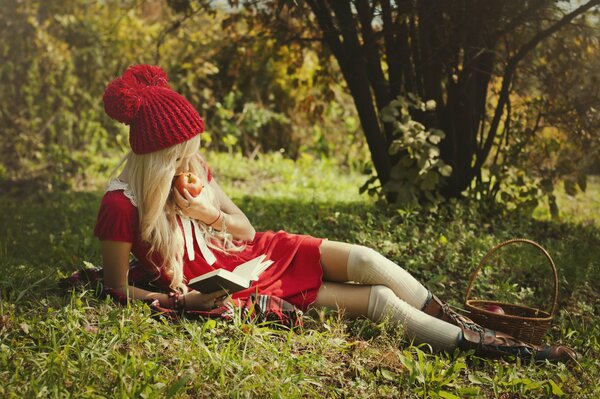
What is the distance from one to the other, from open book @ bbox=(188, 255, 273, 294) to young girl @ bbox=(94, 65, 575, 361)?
0.36ft

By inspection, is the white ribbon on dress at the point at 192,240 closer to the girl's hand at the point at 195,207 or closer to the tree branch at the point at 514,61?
the girl's hand at the point at 195,207

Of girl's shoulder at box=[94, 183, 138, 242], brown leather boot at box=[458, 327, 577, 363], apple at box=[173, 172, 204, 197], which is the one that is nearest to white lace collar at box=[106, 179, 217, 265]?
apple at box=[173, 172, 204, 197]

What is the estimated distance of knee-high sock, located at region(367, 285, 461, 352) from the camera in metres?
3.10

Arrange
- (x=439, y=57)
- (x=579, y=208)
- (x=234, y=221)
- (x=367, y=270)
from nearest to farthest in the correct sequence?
(x=367, y=270), (x=234, y=221), (x=439, y=57), (x=579, y=208)

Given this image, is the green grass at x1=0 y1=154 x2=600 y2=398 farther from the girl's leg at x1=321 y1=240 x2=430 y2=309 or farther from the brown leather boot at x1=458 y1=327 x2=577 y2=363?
the girl's leg at x1=321 y1=240 x2=430 y2=309

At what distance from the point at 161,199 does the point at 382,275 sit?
3.54 feet

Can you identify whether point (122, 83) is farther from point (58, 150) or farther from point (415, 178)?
point (58, 150)

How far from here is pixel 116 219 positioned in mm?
2943

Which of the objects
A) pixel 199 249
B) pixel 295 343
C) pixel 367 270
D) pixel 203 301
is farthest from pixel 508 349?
pixel 199 249

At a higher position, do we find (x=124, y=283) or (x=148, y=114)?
(x=148, y=114)

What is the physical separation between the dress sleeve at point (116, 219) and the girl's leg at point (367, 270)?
3.07 ft

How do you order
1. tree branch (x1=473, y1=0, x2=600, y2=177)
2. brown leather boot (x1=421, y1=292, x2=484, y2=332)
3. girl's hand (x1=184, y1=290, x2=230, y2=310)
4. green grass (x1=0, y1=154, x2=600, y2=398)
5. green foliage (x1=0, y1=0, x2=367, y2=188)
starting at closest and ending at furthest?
green grass (x1=0, y1=154, x2=600, y2=398), girl's hand (x1=184, y1=290, x2=230, y2=310), brown leather boot (x1=421, y1=292, x2=484, y2=332), tree branch (x1=473, y1=0, x2=600, y2=177), green foliage (x1=0, y1=0, x2=367, y2=188)

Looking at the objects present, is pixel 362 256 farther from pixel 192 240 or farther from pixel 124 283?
pixel 124 283

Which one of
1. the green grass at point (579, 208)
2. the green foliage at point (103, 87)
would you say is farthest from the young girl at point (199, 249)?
the green foliage at point (103, 87)
